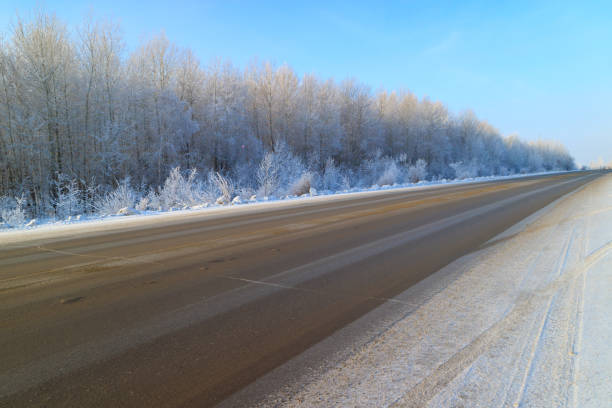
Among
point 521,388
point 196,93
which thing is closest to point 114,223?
point 521,388

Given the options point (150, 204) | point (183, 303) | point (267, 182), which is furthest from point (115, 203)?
point (183, 303)

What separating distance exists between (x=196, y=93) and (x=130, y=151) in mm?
9934

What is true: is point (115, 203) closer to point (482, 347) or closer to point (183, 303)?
point (183, 303)

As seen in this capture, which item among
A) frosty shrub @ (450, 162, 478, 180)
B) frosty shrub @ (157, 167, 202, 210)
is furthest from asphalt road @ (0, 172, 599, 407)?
frosty shrub @ (450, 162, 478, 180)

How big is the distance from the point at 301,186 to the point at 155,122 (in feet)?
46.4

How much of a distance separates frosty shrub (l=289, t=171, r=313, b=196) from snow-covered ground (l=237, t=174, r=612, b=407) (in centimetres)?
1817

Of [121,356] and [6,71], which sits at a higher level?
[6,71]

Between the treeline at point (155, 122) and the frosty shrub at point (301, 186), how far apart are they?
2.69 ft

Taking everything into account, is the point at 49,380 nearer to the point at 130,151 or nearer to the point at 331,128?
the point at 130,151

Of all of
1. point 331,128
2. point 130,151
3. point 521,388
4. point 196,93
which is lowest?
point 521,388

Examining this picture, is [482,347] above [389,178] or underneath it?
underneath

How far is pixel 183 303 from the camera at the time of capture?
3621 millimetres

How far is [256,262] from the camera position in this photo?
17.1 feet

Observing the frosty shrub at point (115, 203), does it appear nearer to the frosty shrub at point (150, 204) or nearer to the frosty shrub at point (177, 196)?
the frosty shrub at point (150, 204)
